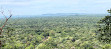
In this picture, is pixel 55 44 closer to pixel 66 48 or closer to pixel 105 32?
pixel 66 48

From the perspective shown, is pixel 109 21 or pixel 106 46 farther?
pixel 106 46

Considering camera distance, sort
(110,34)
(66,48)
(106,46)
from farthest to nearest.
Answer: (66,48), (106,46), (110,34)

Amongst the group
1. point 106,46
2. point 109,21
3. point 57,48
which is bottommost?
point 57,48

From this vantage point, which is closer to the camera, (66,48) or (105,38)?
(105,38)

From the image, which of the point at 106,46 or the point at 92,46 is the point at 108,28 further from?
the point at 92,46

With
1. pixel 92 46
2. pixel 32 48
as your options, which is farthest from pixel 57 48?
pixel 92 46

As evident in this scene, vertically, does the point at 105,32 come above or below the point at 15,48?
above

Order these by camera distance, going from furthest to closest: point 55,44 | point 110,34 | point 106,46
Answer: point 55,44 → point 106,46 → point 110,34

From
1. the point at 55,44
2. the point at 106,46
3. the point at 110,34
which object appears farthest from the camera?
the point at 55,44

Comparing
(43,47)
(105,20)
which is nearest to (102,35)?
(105,20)
